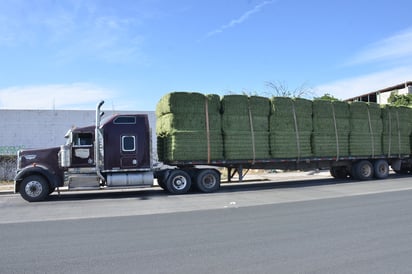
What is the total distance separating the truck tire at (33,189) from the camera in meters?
13.6

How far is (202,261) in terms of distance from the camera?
18.6ft

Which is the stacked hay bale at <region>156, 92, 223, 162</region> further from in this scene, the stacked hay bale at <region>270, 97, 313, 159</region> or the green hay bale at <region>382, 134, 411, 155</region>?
the green hay bale at <region>382, 134, 411, 155</region>

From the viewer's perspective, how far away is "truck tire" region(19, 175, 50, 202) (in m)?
13.6

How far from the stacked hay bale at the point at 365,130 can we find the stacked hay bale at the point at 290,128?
2646mm

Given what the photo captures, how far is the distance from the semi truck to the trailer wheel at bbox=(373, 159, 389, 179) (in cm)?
719

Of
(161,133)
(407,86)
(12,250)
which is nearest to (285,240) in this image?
(12,250)

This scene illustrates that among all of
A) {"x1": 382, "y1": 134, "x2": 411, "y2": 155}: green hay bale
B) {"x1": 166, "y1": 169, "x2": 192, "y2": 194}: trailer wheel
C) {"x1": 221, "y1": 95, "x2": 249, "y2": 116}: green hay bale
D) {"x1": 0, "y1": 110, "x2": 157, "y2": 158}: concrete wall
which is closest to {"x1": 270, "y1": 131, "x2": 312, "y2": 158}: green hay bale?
{"x1": 221, "y1": 95, "x2": 249, "y2": 116}: green hay bale

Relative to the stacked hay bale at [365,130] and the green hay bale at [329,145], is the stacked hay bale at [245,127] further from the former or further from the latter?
the stacked hay bale at [365,130]

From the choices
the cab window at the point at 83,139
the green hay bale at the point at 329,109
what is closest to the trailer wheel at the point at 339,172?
the green hay bale at the point at 329,109

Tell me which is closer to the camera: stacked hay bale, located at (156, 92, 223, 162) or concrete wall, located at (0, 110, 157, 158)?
stacked hay bale, located at (156, 92, 223, 162)

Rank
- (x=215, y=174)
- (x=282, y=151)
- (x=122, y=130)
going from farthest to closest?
1. (x=282, y=151)
2. (x=215, y=174)
3. (x=122, y=130)

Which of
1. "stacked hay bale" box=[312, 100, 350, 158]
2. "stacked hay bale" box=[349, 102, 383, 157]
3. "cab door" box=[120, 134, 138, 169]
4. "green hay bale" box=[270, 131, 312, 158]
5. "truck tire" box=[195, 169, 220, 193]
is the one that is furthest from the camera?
"stacked hay bale" box=[349, 102, 383, 157]

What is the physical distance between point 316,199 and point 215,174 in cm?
466

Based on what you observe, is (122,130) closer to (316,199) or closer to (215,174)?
(215,174)
